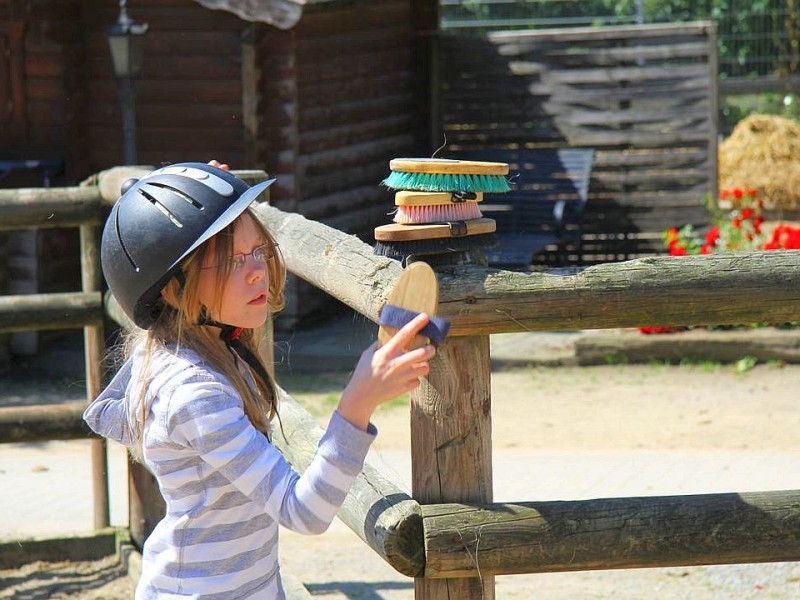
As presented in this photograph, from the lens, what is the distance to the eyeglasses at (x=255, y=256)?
211 cm

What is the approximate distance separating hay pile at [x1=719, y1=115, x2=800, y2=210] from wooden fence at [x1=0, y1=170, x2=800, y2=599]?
11354 millimetres

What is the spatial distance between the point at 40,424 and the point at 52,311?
41 cm

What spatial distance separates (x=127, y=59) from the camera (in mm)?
8641

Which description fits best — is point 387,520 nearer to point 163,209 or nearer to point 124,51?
point 163,209

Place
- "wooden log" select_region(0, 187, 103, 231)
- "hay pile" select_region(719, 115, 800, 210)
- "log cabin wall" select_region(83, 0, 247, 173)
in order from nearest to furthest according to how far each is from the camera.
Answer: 1. "wooden log" select_region(0, 187, 103, 231)
2. "log cabin wall" select_region(83, 0, 247, 173)
3. "hay pile" select_region(719, 115, 800, 210)

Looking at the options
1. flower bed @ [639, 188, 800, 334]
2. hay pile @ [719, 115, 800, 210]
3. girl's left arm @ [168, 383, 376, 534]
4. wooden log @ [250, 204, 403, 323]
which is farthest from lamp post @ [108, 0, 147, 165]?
hay pile @ [719, 115, 800, 210]

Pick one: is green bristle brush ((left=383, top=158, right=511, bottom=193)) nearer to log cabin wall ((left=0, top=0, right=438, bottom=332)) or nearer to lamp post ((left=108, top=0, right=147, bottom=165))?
lamp post ((left=108, top=0, right=147, bottom=165))

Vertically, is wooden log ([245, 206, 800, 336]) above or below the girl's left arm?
above

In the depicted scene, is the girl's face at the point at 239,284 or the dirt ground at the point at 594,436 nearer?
the girl's face at the point at 239,284

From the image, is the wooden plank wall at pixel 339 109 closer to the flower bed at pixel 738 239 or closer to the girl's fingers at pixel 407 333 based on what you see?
the flower bed at pixel 738 239

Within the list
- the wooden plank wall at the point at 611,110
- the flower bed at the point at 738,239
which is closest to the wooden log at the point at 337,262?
the flower bed at the point at 738,239

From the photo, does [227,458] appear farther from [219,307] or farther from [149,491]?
[149,491]

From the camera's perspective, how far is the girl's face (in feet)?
6.91

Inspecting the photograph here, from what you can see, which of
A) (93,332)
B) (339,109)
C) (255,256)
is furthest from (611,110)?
(255,256)
